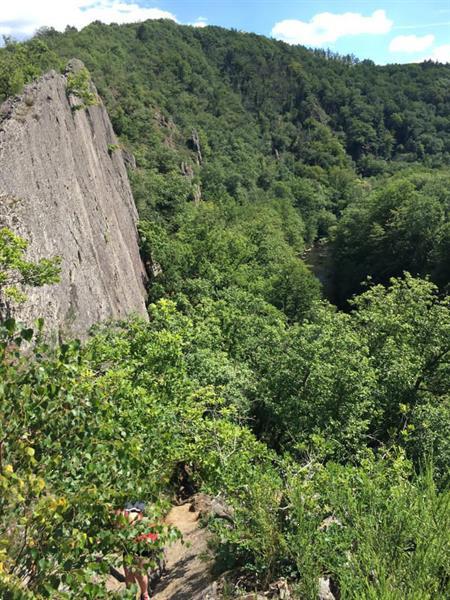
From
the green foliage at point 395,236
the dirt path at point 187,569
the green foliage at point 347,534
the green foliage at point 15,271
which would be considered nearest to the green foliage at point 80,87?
the green foliage at point 15,271

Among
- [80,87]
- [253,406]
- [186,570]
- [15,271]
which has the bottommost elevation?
[186,570]

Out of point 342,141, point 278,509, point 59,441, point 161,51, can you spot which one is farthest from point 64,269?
point 342,141

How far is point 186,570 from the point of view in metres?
9.62

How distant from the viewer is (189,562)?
10.0 metres

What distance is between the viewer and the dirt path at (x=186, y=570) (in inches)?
328

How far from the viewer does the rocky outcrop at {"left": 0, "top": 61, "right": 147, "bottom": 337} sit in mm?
15930

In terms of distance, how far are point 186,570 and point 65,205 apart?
1482cm

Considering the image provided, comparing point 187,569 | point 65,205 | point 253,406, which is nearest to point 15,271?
point 65,205

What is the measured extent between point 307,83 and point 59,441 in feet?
578

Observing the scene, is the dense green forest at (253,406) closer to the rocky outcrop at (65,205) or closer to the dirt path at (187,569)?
the dirt path at (187,569)

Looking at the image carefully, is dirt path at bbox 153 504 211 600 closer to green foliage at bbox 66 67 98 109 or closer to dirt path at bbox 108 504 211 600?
dirt path at bbox 108 504 211 600

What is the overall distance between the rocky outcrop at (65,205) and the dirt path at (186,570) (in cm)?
565

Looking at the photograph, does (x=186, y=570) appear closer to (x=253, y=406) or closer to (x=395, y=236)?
(x=253, y=406)

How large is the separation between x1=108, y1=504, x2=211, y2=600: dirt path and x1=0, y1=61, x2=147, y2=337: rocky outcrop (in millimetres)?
5655
